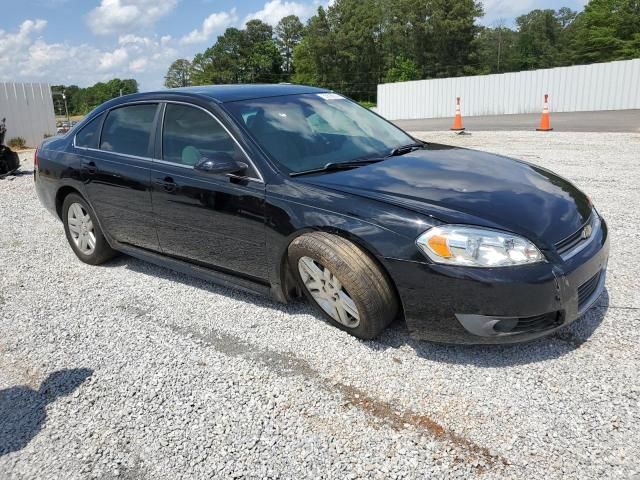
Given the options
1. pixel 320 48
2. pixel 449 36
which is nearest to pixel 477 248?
pixel 449 36

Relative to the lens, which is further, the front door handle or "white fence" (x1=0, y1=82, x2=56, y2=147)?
"white fence" (x1=0, y1=82, x2=56, y2=147)

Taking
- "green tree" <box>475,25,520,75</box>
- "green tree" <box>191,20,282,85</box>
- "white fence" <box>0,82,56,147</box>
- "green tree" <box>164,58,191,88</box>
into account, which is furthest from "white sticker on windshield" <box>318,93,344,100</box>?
"green tree" <box>164,58,191,88</box>

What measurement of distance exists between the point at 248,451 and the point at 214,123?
7.37 ft

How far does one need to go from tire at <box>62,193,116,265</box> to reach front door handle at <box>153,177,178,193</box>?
1143 millimetres

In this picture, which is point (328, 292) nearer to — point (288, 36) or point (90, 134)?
point (90, 134)

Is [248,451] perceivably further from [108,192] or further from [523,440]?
[108,192]

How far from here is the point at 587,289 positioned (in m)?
2.86

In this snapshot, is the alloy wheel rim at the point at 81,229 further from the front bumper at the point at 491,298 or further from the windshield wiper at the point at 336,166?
the front bumper at the point at 491,298

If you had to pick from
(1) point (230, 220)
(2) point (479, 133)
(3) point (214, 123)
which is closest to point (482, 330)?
(1) point (230, 220)

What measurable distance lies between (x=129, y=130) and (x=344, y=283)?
2.49 m

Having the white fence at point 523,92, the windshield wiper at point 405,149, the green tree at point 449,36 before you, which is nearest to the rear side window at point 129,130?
the windshield wiper at point 405,149

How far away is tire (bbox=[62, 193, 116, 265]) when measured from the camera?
15.5 feet

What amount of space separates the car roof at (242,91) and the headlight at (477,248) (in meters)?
1.94

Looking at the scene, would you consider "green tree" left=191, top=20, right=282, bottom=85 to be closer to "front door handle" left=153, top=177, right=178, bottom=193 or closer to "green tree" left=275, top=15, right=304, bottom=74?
"green tree" left=275, top=15, right=304, bottom=74
